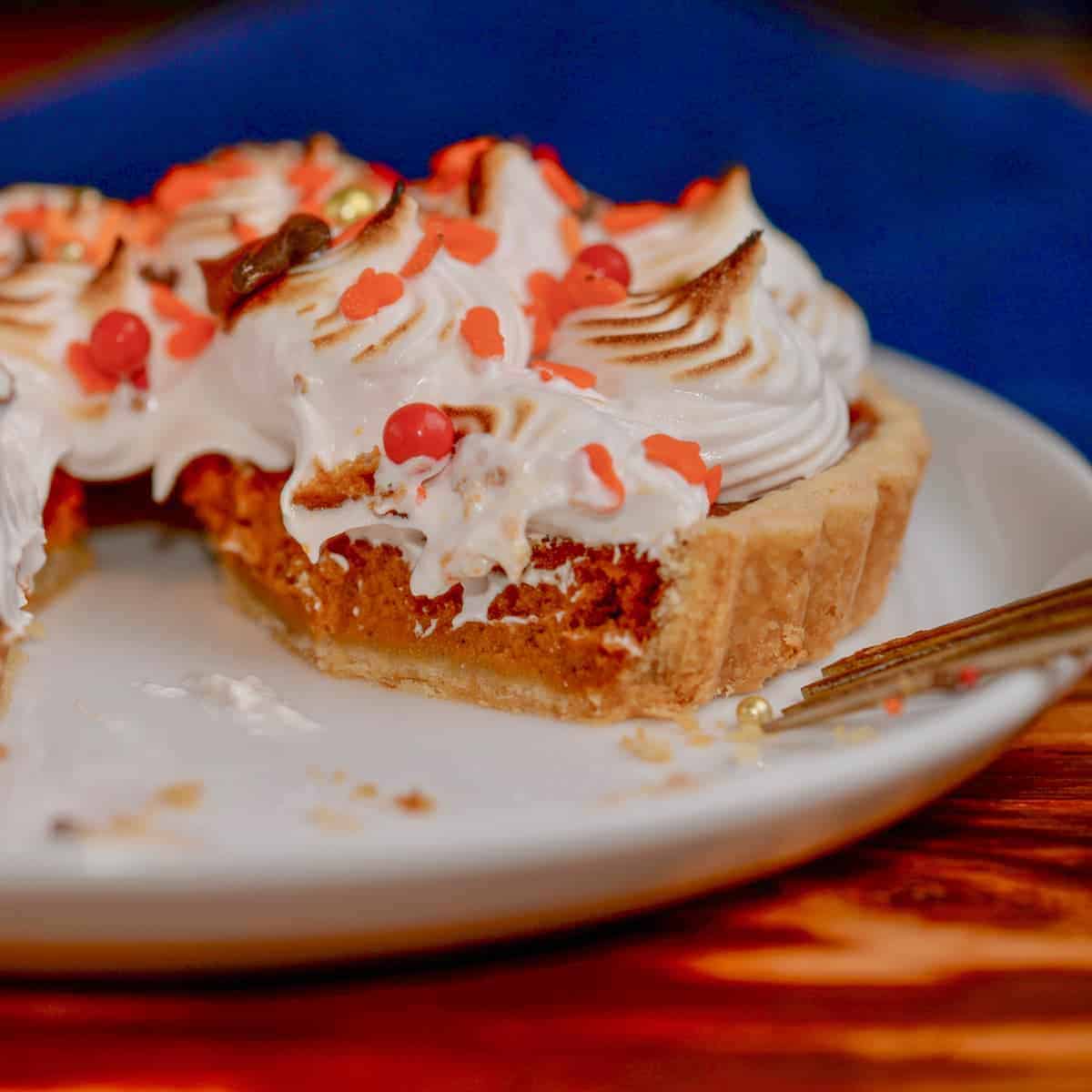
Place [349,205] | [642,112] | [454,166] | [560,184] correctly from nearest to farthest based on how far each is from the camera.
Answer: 1. [349,205]
2. [560,184]
3. [454,166]
4. [642,112]

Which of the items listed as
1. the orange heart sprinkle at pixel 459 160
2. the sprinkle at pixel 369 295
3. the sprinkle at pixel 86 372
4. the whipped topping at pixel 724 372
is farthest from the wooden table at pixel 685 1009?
the orange heart sprinkle at pixel 459 160

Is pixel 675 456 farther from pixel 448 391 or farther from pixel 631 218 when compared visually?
pixel 631 218

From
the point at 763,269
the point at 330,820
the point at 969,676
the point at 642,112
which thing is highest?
the point at 642,112

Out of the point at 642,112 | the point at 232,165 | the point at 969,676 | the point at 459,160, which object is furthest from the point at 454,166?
the point at 642,112

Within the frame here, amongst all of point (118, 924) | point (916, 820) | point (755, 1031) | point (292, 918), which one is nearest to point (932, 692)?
point (916, 820)

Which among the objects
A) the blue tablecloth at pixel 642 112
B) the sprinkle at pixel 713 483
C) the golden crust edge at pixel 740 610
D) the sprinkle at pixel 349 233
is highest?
the blue tablecloth at pixel 642 112

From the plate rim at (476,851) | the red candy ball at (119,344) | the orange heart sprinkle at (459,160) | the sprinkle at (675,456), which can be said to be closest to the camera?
the plate rim at (476,851)

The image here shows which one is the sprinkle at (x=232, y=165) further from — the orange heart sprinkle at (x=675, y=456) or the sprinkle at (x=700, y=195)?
the orange heart sprinkle at (x=675, y=456)

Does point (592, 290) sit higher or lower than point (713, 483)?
higher
